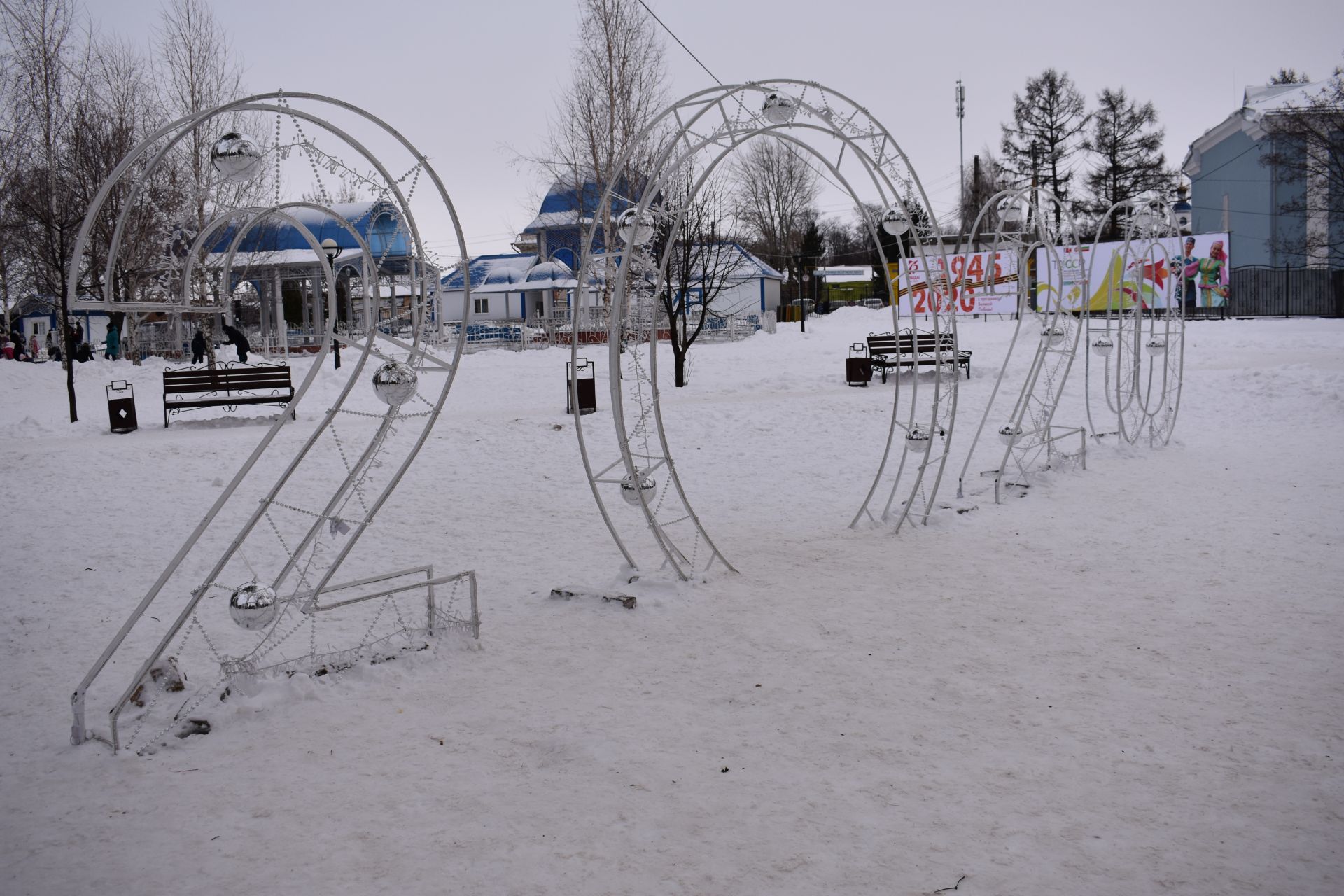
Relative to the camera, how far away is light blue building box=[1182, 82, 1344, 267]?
26859mm

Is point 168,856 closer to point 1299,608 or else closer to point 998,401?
point 1299,608

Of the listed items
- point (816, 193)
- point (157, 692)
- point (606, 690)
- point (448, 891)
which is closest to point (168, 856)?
point (448, 891)

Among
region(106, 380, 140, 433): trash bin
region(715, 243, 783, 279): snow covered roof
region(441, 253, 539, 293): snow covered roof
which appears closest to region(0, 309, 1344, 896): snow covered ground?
region(106, 380, 140, 433): trash bin

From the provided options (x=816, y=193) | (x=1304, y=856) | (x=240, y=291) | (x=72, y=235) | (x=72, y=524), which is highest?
(x=816, y=193)

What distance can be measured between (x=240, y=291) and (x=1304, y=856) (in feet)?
20.9

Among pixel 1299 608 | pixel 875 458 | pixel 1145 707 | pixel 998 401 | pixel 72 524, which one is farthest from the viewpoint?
pixel 998 401

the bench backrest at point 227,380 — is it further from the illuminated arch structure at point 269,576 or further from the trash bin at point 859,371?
the trash bin at point 859,371

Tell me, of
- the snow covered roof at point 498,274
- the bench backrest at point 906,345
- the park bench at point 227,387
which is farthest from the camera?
the snow covered roof at point 498,274

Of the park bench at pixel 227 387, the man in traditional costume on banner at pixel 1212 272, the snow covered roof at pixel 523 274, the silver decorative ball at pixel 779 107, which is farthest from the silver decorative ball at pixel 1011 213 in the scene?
the snow covered roof at pixel 523 274

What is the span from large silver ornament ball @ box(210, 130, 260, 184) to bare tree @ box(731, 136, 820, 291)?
37858 millimetres

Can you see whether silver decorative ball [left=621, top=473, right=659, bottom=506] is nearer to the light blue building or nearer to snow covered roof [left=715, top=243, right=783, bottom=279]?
the light blue building

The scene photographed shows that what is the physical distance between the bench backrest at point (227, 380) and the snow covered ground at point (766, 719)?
5.25 meters

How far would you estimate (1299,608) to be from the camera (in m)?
5.14

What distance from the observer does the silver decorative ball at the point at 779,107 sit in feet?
18.0
